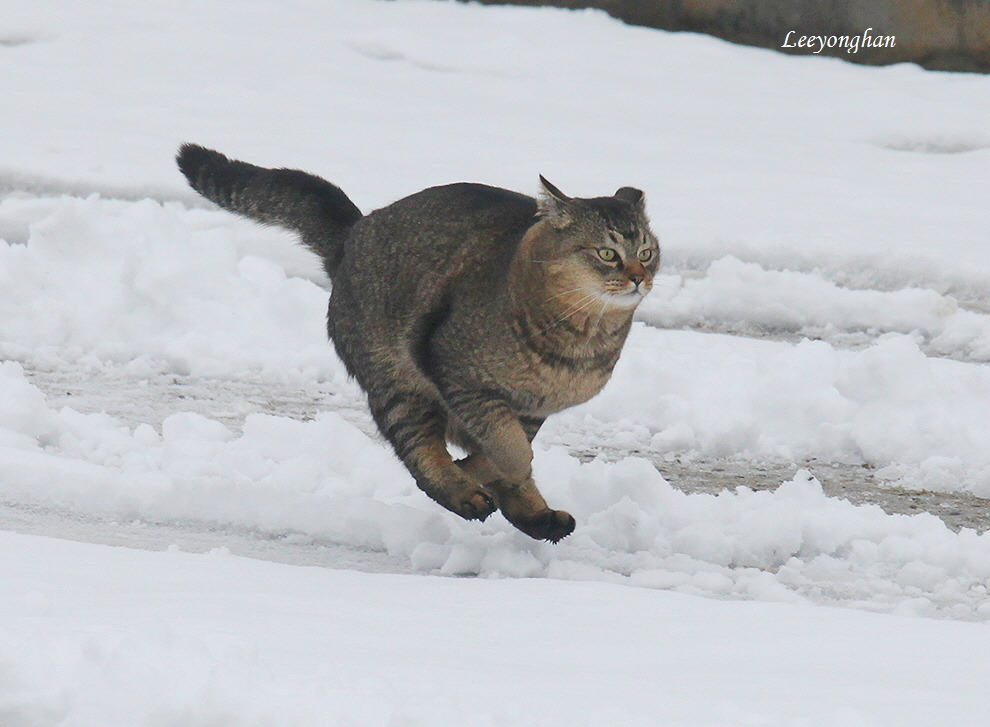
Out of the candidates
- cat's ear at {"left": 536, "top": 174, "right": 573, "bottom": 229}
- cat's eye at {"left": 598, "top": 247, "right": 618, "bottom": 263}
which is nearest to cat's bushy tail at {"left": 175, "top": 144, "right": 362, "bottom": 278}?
cat's ear at {"left": 536, "top": 174, "right": 573, "bottom": 229}

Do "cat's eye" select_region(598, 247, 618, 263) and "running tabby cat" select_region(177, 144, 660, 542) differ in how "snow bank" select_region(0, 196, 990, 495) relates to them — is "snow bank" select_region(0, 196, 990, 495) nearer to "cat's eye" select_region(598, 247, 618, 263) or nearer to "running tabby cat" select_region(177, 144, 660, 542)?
"running tabby cat" select_region(177, 144, 660, 542)

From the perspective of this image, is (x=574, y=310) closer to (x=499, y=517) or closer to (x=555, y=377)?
(x=555, y=377)

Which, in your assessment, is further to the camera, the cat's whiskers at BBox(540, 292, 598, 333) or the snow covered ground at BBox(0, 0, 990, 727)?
the cat's whiskers at BBox(540, 292, 598, 333)

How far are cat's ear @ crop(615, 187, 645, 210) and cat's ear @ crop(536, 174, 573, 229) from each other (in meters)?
0.27

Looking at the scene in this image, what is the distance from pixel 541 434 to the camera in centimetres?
566

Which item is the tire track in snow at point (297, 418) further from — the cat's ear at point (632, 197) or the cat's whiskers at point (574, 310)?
the cat's ear at point (632, 197)

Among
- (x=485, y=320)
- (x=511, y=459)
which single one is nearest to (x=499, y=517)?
(x=511, y=459)

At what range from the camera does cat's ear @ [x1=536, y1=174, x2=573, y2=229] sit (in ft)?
14.6

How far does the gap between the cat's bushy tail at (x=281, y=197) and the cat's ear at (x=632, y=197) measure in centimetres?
108

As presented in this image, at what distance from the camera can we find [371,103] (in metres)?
11.0

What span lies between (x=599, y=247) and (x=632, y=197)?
1.32 ft

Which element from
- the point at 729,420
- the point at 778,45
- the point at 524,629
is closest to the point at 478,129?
the point at 778,45

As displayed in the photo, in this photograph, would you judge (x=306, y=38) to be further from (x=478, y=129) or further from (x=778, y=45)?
(x=778, y=45)

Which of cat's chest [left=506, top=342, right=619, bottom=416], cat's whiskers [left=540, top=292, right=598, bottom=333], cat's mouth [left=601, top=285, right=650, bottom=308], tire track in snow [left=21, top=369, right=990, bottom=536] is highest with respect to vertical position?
cat's mouth [left=601, top=285, right=650, bottom=308]
